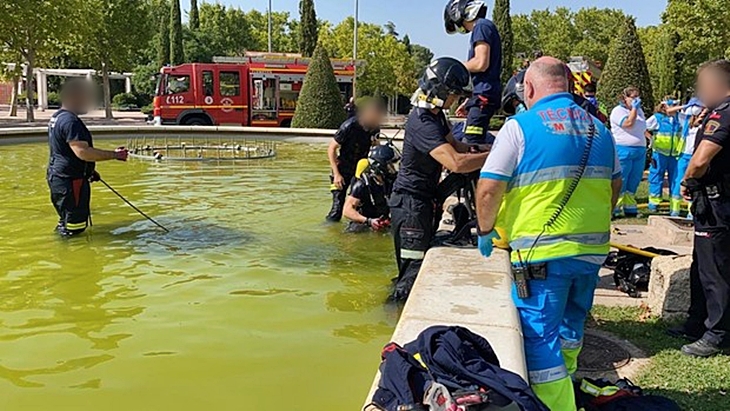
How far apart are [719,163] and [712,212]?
32 centimetres

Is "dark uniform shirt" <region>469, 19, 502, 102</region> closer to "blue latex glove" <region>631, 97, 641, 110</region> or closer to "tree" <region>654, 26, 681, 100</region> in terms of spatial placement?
"blue latex glove" <region>631, 97, 641, 110</region>

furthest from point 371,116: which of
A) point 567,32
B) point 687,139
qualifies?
point 567,32

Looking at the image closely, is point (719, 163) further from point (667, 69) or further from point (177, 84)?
point (667, 69)

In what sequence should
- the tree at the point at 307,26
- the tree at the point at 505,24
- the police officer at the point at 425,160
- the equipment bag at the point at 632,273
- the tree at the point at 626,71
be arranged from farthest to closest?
the tree at the point at 307,26, the tree at the point at 505,24, the tree at the point at 626,71, the equipment bag at the point at 632,273, the police officer at the point at 425,160

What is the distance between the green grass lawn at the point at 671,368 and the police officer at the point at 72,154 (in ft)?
18.1

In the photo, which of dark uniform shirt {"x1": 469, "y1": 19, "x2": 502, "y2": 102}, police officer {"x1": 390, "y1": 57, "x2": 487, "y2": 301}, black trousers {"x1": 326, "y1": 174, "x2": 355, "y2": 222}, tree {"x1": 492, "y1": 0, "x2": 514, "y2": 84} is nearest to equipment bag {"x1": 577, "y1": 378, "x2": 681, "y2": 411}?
police officer {"x1": 390, "y1": 57, "x2": 487, "y2": 301}

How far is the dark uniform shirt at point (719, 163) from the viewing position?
13.9ft

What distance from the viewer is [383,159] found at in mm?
7016

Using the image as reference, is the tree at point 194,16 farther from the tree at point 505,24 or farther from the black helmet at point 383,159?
the black helmet at point 383,159

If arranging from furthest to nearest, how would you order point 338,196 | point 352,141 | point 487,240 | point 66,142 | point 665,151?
point 665,151
point 338,196
point 352,141
point 66,142
point 487,240

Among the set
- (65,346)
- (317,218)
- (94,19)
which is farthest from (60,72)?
(65,346)

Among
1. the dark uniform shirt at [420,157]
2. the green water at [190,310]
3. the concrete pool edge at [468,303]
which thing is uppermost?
the dark uniform shirt at [420,157]

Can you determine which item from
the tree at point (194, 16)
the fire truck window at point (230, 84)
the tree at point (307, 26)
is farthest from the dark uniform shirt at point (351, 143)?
the tree at point (194, 16)

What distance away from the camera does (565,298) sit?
3117 millimetres
